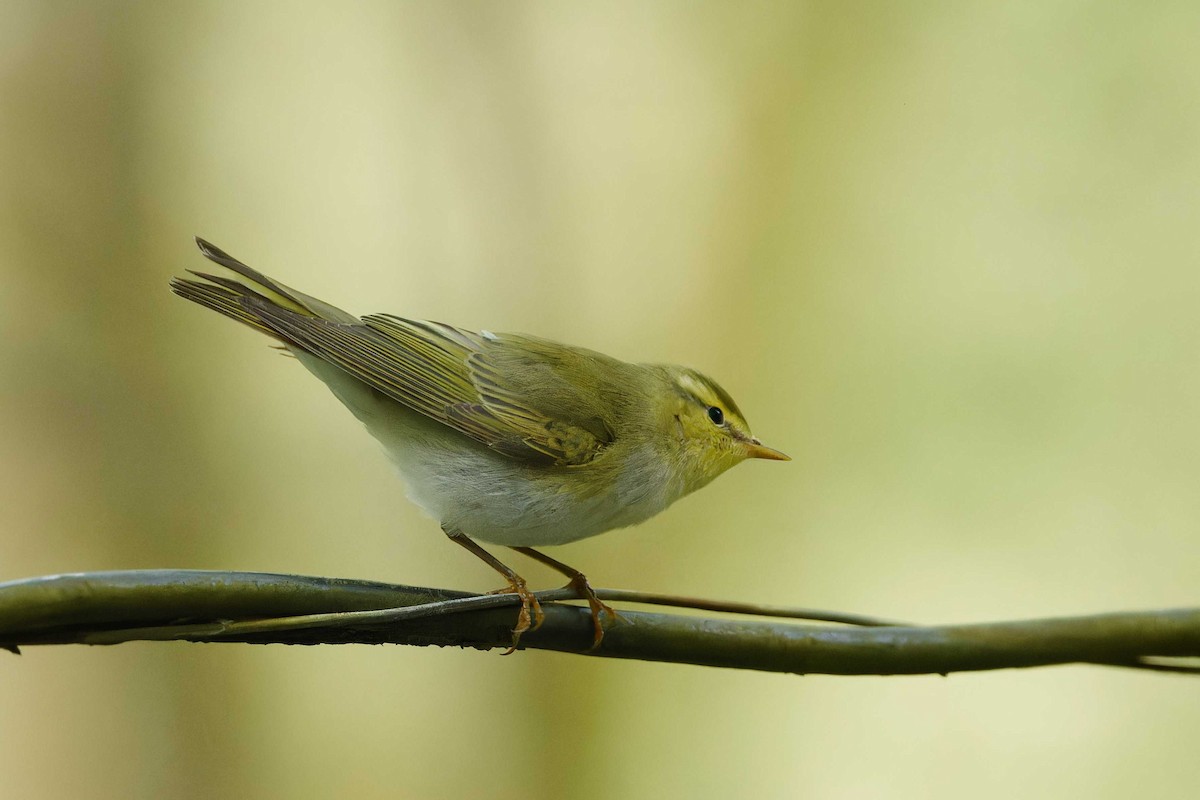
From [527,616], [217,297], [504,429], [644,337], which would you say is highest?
[644,337]

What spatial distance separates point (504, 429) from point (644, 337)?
2.88m

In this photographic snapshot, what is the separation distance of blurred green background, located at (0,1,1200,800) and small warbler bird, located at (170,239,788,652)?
2267 mm

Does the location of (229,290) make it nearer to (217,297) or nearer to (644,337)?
(217,297)

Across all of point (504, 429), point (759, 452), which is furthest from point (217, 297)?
point (759, 452)

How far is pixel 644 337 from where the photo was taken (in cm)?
543

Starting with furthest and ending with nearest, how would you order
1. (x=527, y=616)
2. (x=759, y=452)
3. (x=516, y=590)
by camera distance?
(x=759, y=452) → (x=516, y=590) → (x=527, y=616)

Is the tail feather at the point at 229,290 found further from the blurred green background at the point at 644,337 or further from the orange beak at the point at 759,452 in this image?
the blurred green background at the point at 644,337

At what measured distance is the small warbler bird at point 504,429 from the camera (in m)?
2.52

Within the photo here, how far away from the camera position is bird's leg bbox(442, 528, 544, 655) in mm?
1569

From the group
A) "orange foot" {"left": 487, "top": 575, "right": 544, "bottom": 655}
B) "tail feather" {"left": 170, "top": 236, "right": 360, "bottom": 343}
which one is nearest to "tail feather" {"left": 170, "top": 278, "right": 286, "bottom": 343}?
"tail feather" {"left": 170, "top": 236, "right": 360, "bottom": 343}

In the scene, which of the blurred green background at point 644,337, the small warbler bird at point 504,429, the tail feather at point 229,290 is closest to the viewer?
the tail feather at point 229,290

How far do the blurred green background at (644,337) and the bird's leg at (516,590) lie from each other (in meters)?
2.54

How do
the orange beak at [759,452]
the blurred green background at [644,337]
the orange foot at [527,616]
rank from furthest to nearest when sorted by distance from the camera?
the blurred green background at [644,337] < the orange beak at [759,452] < the orange foot at [527,616]

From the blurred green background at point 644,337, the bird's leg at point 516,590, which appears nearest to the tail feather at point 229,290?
the bird's leg at point 516,590
